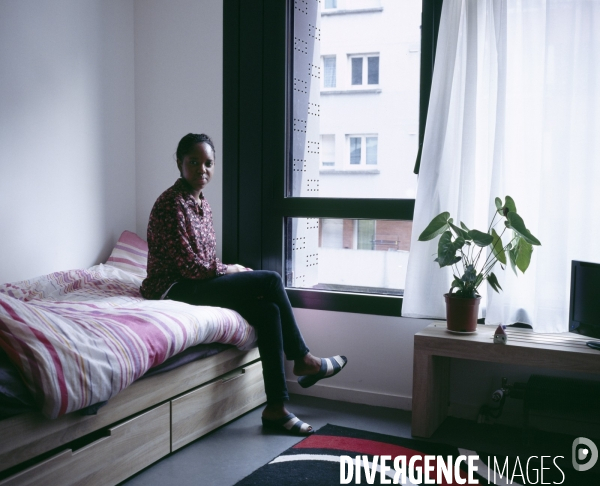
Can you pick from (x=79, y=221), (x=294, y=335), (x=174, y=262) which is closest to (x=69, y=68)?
(x=79, y=221)

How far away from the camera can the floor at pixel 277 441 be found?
2070mm

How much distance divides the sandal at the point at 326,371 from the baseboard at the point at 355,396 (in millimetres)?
223

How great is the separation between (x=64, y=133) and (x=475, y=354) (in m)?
2.15

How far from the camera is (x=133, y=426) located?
78.6 inches

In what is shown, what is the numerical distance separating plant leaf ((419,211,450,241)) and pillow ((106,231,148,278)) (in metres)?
1.44

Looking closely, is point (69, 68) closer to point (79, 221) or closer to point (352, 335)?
point (79, 221)

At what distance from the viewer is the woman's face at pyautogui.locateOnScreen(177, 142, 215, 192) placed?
8.87ft

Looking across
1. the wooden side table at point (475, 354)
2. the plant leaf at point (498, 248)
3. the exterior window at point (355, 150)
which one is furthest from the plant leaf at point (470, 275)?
the exterior window at point (355, 150)

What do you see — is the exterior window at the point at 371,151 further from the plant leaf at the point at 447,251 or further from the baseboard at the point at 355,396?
the baseboard at the point at 355,396

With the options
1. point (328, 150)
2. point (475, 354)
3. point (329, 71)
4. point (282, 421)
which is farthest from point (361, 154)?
point (282, 421)

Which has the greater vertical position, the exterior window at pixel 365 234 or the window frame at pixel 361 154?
the window frame at pixel 361 154

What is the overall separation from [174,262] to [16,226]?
2.51 ft

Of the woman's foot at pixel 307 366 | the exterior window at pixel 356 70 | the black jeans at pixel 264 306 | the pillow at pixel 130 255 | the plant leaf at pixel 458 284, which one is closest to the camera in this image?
the plant leaf at pixel 458 284

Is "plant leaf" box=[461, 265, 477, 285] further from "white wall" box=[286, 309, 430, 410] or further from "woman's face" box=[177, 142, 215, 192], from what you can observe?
"woman's face" box=[177, 142, 215, 192]
